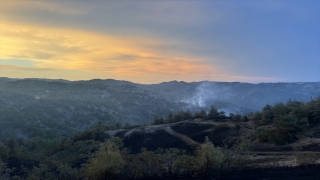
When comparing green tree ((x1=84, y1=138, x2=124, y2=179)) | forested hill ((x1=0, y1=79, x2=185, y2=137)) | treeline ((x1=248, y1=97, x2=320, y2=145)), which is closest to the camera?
green tree ((x1=84, y1=138, x2=124, y2=179))

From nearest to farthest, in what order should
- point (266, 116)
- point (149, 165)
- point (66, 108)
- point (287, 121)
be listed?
point (149, 165)
point (287, 121)
point (266, 116)
point (66, 108)

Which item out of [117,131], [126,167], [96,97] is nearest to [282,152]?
[126,167]

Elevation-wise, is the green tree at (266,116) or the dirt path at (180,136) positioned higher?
the green tree at (266,116)

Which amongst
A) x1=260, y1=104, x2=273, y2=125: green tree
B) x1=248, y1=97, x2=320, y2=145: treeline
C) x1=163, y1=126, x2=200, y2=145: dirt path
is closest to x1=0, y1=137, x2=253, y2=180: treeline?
x1=248, y1=97, x2=320, y2=145: treeline

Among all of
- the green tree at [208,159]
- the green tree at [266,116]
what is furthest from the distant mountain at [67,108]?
the green tree at [208,159]

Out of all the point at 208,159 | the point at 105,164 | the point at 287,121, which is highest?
the point at 287,121

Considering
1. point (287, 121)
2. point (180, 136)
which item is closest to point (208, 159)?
point (287, 121)

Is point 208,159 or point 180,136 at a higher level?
point 208,159

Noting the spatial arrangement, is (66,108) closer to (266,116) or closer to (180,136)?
(180,136)

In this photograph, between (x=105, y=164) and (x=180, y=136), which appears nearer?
(x=105, y=164)

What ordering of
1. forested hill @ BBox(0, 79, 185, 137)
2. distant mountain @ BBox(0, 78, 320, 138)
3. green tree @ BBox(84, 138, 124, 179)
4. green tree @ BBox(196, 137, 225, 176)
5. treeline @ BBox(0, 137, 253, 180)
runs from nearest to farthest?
green tree @ BBox(84, 138, 124, 179) → treeline @ BBox(0, 137, 253, 180) → green tree @ BBox(196, 137, 225, 176) → distant mountain @ BBox(0, 78, 320, 138) → forested hill @ BBox(0, 79, 185, 137)

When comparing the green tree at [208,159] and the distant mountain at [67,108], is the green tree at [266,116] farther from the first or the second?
the green tree at [208,159]

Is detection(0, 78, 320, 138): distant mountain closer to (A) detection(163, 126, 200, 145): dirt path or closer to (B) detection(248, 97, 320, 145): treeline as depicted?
(B) detection(248, 97, 320, 145): treeline

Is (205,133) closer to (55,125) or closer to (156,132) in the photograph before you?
(156,132)
